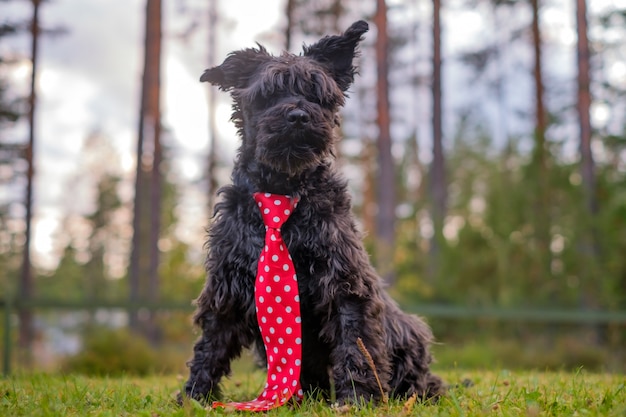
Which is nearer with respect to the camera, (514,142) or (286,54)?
(286,54)

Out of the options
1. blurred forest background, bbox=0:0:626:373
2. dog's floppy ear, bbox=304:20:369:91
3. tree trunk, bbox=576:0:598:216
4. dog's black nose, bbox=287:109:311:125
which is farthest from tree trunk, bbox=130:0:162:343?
dog's black nose, bbox=287:109:311:125

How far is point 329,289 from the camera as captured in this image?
13.8 feet

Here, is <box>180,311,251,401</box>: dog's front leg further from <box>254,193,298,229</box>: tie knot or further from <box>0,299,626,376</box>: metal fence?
<box>0,299,626,376</box>: metal fence

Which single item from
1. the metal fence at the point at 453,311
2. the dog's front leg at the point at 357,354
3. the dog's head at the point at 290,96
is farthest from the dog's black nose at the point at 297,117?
the metal fence at the point at 453,311

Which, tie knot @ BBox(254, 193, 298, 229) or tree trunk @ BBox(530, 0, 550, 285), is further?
tree trunk @ BBox(530, 0, 550, 285)

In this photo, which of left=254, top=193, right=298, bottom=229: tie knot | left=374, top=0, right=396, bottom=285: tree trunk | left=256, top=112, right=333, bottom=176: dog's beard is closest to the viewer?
left=256, top=112, right=333, bottom=176: dog's beard

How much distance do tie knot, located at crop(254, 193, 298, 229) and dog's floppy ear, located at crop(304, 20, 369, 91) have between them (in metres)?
1.02

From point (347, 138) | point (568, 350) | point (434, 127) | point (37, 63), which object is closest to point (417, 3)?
point (347, 138)

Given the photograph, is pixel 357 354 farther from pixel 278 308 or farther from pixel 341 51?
pixel 341 51

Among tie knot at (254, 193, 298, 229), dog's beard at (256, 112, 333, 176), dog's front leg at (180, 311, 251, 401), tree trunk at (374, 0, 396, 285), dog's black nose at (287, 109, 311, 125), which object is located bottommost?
dog's front leg at (180, 311, 251, 401)

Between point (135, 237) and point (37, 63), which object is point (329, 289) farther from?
point (37, 63)

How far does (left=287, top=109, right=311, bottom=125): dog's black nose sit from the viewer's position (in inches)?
163

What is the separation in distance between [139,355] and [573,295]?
362 inches

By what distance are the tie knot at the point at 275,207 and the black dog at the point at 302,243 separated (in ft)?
0.21
